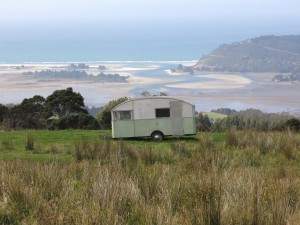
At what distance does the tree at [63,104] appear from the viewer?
4088 cm

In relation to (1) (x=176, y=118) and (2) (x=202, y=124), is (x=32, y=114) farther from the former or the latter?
(1) (x=176, y=118)

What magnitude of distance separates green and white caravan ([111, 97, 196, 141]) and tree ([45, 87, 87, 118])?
1943cm

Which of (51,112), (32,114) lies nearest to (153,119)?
(32,114)

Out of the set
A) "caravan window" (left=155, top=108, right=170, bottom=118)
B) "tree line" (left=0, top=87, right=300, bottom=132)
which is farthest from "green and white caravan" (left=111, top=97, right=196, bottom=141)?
"tree line" (left=0, top=87, right=300, bottom=132)

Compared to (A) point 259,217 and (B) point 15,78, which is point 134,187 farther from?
(B) point 15,78

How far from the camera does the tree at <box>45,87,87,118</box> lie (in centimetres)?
4088

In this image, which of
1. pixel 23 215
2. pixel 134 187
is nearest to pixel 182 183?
pixel 134 187

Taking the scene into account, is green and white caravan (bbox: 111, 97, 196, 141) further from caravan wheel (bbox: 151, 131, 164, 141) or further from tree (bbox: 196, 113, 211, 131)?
tree (bbox: 196, 113, 211, 131)

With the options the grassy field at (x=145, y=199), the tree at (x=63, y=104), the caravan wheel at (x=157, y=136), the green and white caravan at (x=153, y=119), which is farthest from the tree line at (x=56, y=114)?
the grassy field at (x=145, y=199)

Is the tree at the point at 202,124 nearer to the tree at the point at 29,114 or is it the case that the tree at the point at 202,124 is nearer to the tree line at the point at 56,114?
the tree line at the point at 56,114

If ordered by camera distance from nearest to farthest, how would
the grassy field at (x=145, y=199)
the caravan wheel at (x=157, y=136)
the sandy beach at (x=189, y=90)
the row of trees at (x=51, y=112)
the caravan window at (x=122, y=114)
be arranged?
1. the grassy field at (x=145, y=199)
2. the caravan wheel at (x=157, y=136)
3. the caravan window at (x=122, y=114)
4. the row of trees at (x=51, y=112)
5. the sandy beach at (x=189, y=90)

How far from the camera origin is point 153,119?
21609mm

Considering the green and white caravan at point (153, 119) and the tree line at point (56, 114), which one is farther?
the tree line at point (56, 114)

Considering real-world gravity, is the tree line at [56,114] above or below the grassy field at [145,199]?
below
